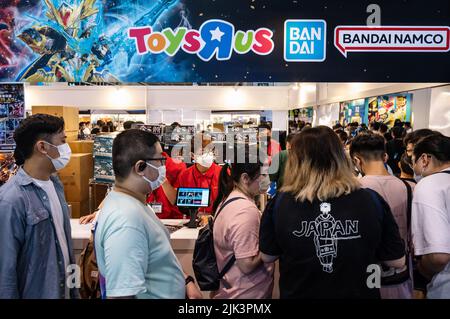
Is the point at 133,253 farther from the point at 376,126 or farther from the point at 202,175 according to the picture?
the point at 376,126

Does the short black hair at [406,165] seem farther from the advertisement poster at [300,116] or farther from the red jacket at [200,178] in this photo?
the advertisement poster at [300,116]

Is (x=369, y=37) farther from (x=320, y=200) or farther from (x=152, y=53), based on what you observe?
(x=320, y=200)

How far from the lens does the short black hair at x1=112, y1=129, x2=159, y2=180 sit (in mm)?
1683

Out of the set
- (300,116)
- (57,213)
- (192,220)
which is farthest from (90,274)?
(300,116)

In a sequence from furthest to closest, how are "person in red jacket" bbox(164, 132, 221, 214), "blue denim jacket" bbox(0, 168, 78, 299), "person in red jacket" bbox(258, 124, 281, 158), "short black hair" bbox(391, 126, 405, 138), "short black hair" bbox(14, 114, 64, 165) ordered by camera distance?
"person in red jacket" bbox(258, 124, 281, 158)
"short black hair" bbox(391, 126, 405, 138)
"person in red jacket" bbox(164, 132, 221, 214)
"short black hair" bbox(14, 114, 64, 165)
"blue denim jacket" bbox(0, 168, 78, 299)

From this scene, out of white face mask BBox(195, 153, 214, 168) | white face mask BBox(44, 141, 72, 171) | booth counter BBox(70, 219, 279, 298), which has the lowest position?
booth counter BBox(70, 219, 279, 298)

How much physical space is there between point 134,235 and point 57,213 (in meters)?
0.94

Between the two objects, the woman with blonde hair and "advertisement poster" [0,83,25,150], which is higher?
"advertisement poster" [0,83,25,150]

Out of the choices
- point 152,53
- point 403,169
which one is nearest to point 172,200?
point 152,53

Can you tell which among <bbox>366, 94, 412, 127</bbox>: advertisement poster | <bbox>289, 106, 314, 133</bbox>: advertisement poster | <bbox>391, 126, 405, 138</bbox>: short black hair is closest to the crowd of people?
<bbox>391, 126, 405, 138</bbox>: short black hair

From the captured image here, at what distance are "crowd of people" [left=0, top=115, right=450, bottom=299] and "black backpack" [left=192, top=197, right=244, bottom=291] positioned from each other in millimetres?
35

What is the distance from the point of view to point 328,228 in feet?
5.46

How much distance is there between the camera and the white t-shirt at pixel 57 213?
2115mm

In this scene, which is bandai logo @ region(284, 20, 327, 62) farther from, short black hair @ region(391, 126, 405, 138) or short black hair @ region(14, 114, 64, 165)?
short black hair @ region(391, 126, 405, 138)
